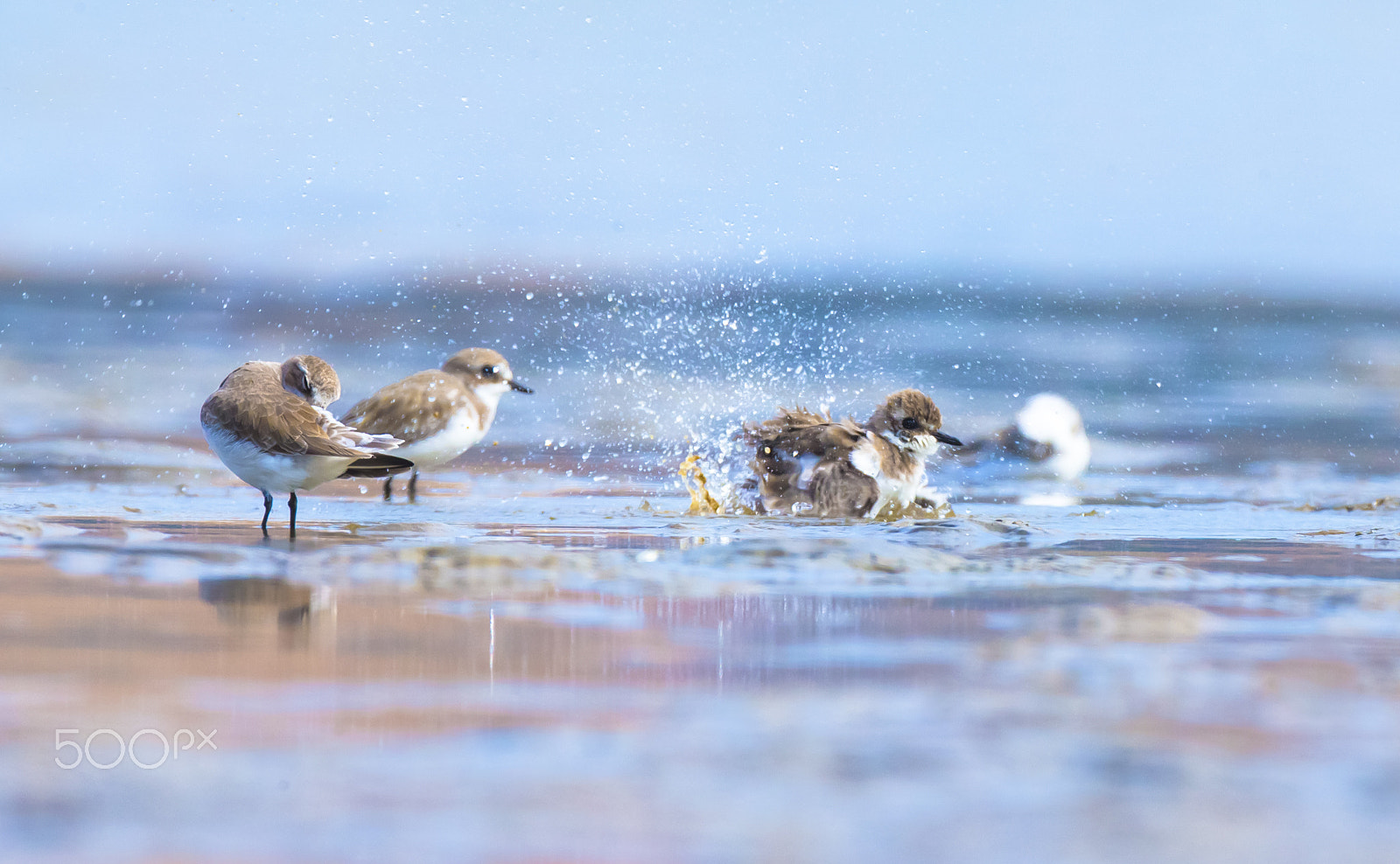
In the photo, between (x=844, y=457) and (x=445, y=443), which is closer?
(x=844, y=457)

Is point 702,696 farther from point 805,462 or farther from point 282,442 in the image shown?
point 805,462

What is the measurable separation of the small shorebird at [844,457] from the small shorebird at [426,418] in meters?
1.58

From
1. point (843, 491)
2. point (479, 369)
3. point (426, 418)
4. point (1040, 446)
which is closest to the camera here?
point (843, 491)

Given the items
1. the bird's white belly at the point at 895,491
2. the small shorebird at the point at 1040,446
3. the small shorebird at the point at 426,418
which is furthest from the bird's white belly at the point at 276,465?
the small shorebird at the point at 1040,446

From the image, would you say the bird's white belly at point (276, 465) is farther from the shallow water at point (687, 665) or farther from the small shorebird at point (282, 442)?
the shallow water at point (687, 665)

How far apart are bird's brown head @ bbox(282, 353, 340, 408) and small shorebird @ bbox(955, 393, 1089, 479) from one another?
3898 millimetres

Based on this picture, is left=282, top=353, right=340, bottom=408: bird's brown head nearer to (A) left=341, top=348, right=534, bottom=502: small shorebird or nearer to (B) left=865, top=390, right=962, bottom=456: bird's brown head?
(A) left=341, top=348, right=534, bottom=502: small shorebird

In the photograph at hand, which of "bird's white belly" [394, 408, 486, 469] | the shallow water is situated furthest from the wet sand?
"bird's white belly" [394, 408, 486, 469]

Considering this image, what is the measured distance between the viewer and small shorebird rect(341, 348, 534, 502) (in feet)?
25.6

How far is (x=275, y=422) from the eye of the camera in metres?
5.79

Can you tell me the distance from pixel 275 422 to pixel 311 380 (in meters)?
0.39

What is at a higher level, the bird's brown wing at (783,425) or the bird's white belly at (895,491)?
the bird's brown wing at (783,425)

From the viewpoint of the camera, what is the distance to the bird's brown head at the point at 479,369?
851 cm

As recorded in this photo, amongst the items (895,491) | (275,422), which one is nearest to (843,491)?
(895,491)
